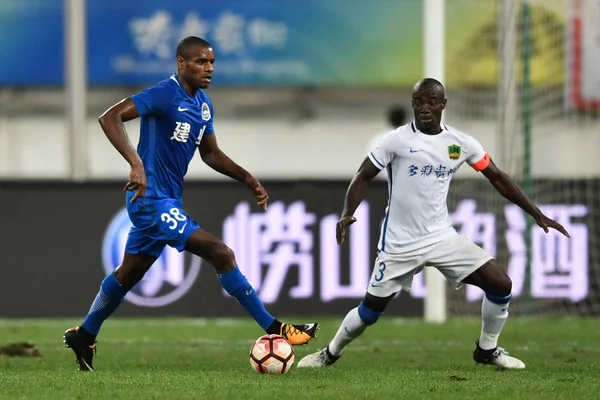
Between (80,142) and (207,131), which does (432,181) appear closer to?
(207,131)

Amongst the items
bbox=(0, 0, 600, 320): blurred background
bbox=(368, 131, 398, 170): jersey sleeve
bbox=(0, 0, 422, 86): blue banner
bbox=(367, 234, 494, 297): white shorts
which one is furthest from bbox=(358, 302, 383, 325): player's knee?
bbox=(0, 0, 422, 86): blue banner

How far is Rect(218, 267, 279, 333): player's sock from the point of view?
8.38m

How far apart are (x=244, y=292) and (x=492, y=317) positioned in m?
1.78

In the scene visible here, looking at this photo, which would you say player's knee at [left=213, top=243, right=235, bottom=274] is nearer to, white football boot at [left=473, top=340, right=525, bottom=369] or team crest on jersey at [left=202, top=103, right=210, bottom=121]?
team crest on jersey at [left=202, top=103, right=210, bottom=121]

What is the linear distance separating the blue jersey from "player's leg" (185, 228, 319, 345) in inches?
16.2

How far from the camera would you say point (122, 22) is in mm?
21484

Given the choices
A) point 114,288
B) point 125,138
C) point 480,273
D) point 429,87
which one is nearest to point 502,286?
point 480,273

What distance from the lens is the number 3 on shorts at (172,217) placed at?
8.32m

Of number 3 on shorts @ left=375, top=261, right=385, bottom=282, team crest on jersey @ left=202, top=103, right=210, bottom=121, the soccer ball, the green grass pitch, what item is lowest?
the green grass pitch

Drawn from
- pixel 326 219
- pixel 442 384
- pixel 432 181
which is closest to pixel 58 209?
pixel 326 219

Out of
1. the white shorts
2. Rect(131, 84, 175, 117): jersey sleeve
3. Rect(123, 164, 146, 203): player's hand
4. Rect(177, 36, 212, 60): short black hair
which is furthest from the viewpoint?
the white shorts

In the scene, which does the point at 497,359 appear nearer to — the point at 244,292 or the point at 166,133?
the point at 244,292

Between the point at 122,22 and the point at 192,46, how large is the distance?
13.3 m

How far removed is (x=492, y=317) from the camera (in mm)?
9000
